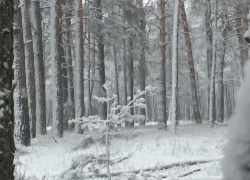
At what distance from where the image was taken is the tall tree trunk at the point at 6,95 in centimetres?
253

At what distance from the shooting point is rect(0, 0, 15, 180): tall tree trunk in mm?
2525

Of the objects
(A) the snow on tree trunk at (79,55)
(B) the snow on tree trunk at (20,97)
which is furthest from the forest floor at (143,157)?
(A) the snow on tree trunk at (79,55)

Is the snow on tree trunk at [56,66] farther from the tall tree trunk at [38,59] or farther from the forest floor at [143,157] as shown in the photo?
the forest floor at [143,157]

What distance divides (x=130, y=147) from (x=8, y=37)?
21.9 ft

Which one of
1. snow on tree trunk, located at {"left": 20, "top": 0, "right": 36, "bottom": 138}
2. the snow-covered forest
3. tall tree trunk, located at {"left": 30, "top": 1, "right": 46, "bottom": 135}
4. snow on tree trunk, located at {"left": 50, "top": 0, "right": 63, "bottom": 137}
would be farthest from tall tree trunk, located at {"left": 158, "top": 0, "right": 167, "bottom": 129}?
snow on tree trunk, located at {"left": 20, "top": 0, "right": 36, "bottom": 138}

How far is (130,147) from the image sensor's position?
29.2 feet

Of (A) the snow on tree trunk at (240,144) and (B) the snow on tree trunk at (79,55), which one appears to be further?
(B) the snow on tree trunk at (79,55)

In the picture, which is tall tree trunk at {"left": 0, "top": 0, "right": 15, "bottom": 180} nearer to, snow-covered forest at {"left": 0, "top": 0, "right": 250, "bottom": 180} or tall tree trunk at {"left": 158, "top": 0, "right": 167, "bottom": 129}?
snow-covered forest at {"left": 0, "top": 0, "right": 250, "bottom": 180}

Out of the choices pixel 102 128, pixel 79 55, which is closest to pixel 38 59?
pixel 79 55

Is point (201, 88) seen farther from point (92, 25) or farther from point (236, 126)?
point (236, 126)

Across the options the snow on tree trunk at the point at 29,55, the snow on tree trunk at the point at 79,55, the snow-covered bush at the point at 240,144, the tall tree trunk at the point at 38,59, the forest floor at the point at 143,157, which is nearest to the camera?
the snow-covered bush at the point at 240,144

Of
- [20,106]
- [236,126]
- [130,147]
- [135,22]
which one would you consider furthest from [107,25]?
[236,126]

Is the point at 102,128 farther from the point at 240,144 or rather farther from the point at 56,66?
the point at 56,66

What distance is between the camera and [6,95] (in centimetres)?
261
